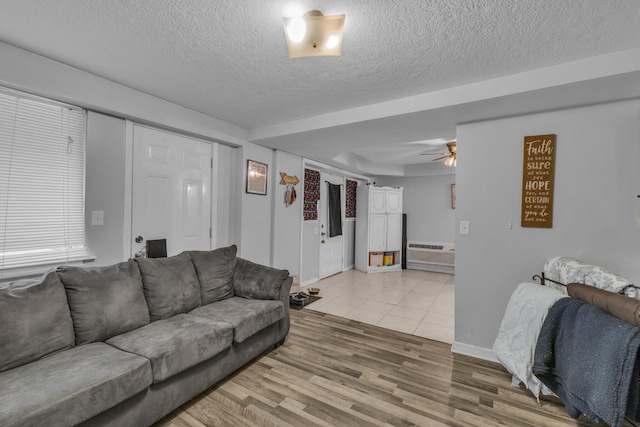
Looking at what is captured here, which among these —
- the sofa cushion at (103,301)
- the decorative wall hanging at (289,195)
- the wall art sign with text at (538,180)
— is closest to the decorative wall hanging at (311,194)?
the decorative wall hanging at (289,195)

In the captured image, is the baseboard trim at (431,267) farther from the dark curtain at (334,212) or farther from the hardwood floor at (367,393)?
the hardwood floor at (367,393)

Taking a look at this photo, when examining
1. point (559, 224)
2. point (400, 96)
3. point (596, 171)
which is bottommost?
point (559, 224)

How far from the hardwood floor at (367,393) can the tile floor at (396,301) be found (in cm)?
52

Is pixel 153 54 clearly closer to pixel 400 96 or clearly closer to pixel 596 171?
pixel 400 96

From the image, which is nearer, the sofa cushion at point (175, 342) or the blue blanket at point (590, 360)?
the blue blanket at point (590, 360)

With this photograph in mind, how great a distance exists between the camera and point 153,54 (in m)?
2.02

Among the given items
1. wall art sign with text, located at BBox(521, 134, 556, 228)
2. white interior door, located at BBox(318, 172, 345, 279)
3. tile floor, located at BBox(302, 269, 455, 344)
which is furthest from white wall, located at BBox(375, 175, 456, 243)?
wall art sign with text, located at BBox(521, 134, 556, 228)

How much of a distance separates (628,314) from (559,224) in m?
1.27

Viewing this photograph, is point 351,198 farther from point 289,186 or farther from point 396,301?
point 396,301

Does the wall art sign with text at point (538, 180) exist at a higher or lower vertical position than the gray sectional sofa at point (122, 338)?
higher

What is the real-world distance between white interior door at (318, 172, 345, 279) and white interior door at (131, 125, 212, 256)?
2458mm

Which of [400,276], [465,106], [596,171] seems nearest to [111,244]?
[465,106]

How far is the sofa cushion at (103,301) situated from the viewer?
6.01 ft

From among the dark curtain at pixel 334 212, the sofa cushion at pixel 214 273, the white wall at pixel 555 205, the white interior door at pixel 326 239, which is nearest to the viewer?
the white wall at pixel 555 205
